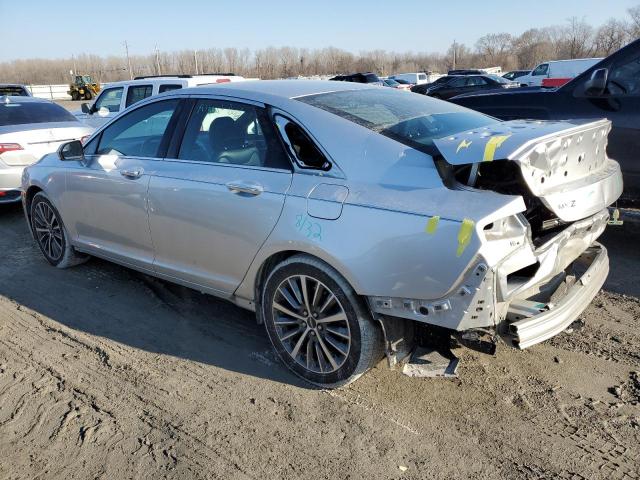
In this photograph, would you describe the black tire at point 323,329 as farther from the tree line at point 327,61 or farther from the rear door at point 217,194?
the tree line at point 327,61

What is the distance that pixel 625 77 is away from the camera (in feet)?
16.7

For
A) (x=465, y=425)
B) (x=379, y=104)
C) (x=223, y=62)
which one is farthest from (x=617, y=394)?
(x=223, y=62)

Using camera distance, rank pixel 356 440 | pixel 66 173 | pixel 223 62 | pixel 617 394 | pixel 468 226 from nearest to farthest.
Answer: pixel 468 226 → pixel 356 440 → pixel 617 394 → pixel 66 173 → pixel 223 62

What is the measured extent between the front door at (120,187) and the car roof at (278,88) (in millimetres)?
360

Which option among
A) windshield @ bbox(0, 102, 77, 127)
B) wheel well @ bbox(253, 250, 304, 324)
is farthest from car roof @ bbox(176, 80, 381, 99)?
windshield @ bbox(0, 102, 77, 127)

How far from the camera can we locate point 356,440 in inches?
108

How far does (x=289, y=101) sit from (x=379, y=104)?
23.7 inches

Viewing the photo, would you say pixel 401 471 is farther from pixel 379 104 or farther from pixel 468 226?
pixel 379 104

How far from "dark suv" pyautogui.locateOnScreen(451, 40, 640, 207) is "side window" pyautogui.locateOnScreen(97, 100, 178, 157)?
357 cm

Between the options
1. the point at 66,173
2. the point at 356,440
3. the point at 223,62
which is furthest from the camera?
the point at 223,62

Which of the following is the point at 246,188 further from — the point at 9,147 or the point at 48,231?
the point at 9,147

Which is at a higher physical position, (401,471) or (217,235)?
(217,235)

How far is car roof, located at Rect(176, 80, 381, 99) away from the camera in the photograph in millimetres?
3476

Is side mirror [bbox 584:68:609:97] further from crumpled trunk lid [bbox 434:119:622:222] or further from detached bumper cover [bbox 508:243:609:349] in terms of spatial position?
detached bumper cover [bbox 508:243:609:349]
